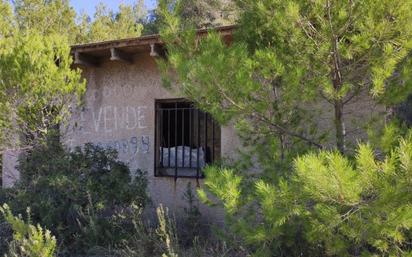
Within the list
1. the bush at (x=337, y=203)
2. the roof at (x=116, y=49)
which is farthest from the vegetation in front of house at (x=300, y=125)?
the roof at (x=116, y=49)

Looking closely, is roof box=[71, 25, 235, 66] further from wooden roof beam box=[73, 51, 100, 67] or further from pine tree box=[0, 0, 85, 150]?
pine tree box=[0, 0, 85, 150]

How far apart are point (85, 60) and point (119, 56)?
77cm

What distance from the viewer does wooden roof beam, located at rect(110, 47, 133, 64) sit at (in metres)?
7.74

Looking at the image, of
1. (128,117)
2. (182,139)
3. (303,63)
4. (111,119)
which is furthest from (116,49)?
(303,63)

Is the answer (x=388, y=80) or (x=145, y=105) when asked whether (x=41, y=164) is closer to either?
(x=145, y=105)

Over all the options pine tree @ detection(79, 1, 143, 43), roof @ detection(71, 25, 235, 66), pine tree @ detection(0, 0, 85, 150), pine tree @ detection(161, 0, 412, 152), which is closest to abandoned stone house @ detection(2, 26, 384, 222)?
roof @ detection(71, 25, 235, 66)

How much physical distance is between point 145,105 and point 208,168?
14.9 feet

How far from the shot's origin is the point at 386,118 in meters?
4.24

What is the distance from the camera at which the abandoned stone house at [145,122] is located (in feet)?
24.8

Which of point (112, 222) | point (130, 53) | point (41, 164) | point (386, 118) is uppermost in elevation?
point (130, 53)

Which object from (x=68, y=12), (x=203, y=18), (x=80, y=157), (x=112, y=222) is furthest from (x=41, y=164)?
(x=203, y=18)

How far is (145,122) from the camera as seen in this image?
8.03 metres

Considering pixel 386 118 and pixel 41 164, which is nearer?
pixel 386 118

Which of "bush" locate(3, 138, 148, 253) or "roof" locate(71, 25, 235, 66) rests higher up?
"roof" locate(71, 25, 235, 66)
